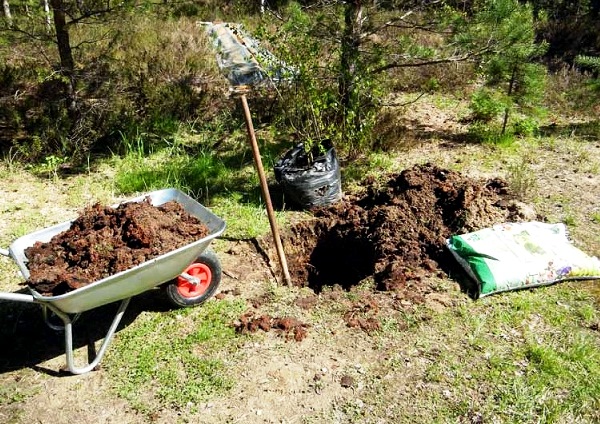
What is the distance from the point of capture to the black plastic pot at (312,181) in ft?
14.5

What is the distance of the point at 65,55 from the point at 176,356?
13.1 ft

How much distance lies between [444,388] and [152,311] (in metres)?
1.95

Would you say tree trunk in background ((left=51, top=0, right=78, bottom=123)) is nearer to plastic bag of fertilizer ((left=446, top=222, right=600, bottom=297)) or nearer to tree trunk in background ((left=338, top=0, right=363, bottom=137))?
tree trunk in background ((left=338, top=0, right=363, bottom=137))

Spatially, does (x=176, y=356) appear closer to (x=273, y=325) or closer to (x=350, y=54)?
(x=273, y=325)

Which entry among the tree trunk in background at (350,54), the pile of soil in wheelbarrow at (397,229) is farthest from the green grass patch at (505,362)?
the tree trunk in background at (350,54)

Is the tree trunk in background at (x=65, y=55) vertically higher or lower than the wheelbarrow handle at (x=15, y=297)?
higher

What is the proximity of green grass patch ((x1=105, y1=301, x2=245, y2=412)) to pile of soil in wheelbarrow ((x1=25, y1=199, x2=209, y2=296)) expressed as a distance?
0.57m

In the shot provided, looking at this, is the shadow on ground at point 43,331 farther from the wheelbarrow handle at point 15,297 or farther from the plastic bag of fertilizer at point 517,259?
the plastic bag of fertilizer at point 517,259

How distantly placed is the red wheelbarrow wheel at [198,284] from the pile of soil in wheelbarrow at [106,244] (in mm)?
295

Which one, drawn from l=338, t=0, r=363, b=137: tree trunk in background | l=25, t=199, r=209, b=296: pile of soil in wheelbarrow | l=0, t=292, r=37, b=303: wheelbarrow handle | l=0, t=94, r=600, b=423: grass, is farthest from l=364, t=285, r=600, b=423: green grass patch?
l=338, t=0, r=363, b=137: tree trunk in background

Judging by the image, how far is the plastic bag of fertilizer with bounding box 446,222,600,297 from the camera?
343 cm

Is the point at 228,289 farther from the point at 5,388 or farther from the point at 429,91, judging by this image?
the point at 429,91

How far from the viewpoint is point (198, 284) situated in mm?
3393

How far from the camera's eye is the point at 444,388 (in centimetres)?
277
